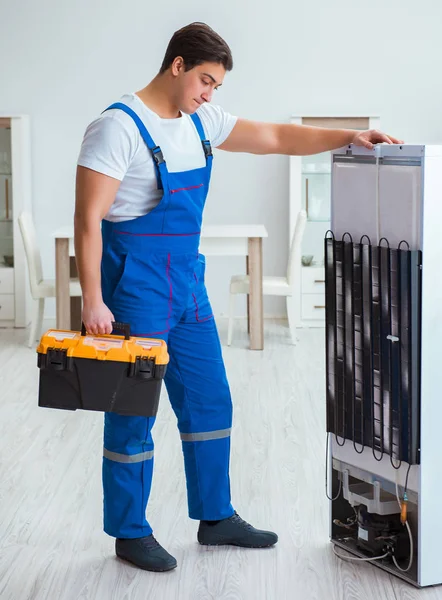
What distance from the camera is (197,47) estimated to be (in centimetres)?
244

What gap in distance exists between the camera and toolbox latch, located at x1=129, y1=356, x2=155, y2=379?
2389 mm

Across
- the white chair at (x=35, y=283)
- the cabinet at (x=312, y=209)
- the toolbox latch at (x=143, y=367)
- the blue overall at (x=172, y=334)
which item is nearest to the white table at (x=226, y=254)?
the white chair at (x=35, y=283)

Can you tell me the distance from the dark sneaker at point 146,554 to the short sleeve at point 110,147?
1041 mm

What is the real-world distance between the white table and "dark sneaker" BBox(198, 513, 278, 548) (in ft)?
10.2

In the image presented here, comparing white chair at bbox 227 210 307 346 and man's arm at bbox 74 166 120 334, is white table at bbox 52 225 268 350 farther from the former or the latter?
man's arm at bbox 74 166 120 334

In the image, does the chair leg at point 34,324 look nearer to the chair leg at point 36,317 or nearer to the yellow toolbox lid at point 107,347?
the chair leg at point 36,317

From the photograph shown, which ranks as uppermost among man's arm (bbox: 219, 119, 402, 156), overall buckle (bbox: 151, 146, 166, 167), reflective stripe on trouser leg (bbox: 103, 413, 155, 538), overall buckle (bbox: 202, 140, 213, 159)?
man's arm (bbox: 219, 119, 402, 156)

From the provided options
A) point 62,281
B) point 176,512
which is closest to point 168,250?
point 176,512

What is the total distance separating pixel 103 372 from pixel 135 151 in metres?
0.57

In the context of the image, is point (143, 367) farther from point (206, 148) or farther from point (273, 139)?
point (273, 139)

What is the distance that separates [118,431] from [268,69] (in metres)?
4.77

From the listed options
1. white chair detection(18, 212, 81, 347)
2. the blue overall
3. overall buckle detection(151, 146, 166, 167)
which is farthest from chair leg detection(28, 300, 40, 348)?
overall buckle detection(151, 146, 166, 167)

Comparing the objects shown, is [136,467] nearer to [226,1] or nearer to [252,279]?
[252,279]

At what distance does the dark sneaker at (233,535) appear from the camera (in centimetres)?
283
